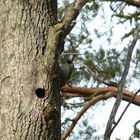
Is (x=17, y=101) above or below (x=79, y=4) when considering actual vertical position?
below

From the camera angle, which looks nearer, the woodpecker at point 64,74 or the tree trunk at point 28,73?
the tree trunk at point 28,73

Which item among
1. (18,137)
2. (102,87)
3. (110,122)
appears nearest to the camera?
(110,122)

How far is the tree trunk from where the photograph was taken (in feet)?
4.46

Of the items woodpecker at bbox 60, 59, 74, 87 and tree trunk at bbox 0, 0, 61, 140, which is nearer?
tree trunk at bbox 0, 0, 61, 140

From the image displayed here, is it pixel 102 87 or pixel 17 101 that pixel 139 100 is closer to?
pixel 102 87

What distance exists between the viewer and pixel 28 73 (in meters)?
1.41

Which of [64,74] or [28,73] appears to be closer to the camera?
[28,73]

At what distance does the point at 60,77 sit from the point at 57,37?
0.56ft

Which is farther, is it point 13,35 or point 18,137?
point 13,35

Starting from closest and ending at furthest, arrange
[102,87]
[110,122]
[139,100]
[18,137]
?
[110,122], [18,137], [139,100], [102,87]

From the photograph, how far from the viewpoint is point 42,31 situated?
4.84 ft

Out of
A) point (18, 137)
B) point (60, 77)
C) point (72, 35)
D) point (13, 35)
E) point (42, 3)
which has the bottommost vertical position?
point (18, 137)

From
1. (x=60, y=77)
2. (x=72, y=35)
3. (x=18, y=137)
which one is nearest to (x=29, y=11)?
(x=60, y=77)

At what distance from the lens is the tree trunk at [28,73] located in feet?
4.46
